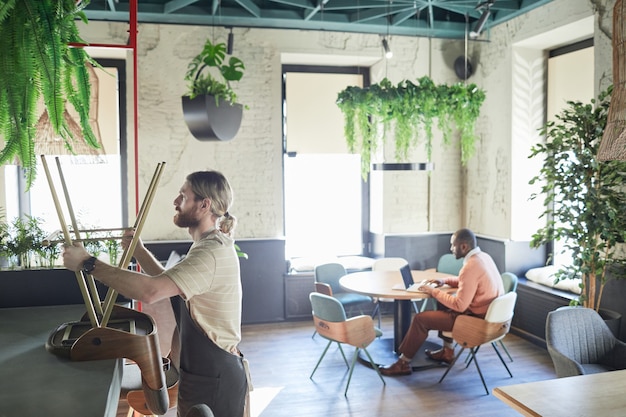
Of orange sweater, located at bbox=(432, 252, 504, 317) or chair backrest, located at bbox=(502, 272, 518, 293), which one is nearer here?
orange sweater, located at bbox=(432, 252, 504, 317)

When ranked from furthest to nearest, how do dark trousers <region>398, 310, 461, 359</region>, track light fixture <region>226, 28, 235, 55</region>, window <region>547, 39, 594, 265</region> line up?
track light fixture <region>226, 28, 235, 55</region> < window <region>547, 39, 594, 265</region> < dark trousers <region>398, 310, 461, 359</region>

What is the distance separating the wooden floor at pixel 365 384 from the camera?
4336 mm

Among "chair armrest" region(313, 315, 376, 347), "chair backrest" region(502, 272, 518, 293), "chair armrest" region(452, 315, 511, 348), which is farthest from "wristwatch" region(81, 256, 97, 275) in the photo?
"chair backrest" region(502, 272, 518, 293)

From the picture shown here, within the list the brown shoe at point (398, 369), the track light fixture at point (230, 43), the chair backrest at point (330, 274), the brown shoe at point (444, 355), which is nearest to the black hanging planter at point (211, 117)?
the track light fixture at point (230, 43)

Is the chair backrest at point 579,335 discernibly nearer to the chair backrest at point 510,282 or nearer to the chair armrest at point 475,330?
the chair armrest at point 475,330

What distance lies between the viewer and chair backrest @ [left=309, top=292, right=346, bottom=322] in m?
4.47

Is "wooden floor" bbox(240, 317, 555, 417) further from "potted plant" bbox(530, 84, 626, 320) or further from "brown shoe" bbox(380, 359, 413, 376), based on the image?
"potted plant" bbox(530, 84, 626, 320)

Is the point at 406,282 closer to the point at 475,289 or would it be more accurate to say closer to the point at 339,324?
the point at 475,289

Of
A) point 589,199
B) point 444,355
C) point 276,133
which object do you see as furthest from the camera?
point 276,133

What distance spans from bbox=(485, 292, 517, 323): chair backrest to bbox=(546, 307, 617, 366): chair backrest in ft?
2.61

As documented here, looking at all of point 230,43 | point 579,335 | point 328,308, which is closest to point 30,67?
point 328,308

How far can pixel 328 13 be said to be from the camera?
673cm

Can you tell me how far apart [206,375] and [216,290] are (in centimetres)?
36

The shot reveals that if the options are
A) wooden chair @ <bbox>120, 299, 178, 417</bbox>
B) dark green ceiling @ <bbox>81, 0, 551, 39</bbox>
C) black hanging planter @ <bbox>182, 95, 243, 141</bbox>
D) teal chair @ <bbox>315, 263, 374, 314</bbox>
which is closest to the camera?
wooden chair @ <bbox>120, 299, 178, 417</bbox>
